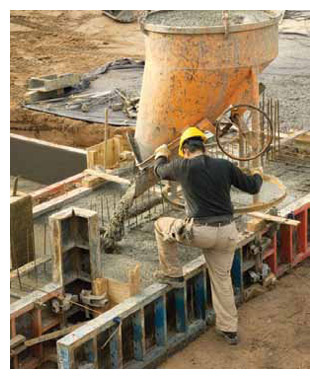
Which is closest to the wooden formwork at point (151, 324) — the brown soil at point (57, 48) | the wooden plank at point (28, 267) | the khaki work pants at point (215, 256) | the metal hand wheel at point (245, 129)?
the khaki work pants at point (215, 256)

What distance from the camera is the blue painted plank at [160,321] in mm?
8125

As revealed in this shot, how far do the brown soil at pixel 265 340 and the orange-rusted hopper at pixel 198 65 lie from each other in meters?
1.90

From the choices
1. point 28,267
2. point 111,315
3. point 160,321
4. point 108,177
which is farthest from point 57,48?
point 111,315

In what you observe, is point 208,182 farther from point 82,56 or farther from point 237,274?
point 82,56

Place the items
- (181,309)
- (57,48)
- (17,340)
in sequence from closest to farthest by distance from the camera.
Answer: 1. (17,340)
2. (181,309)
3. (57,48)

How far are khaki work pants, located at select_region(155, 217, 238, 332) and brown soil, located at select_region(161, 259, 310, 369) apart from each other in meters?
0.23

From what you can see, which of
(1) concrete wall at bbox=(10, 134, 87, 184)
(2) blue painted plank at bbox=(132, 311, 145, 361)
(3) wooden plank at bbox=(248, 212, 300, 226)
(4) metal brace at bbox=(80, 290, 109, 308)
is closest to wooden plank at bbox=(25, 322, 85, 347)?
(4) metal brace at bbox=(80, 290, 109, 308)

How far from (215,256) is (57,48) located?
14084 millimetres

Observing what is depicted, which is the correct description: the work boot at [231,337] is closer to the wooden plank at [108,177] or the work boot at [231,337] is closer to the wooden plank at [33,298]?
the wooden plank at [33,298]

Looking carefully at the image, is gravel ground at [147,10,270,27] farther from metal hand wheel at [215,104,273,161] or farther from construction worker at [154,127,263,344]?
construction worker at [154,127,263,344]

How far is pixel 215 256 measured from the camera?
7.93 metres

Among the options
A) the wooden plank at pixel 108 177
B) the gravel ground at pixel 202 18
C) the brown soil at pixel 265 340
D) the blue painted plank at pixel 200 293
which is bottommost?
the brown soil at pixel 265 340

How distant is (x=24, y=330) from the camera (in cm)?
790

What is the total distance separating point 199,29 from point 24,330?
10.3 feet
